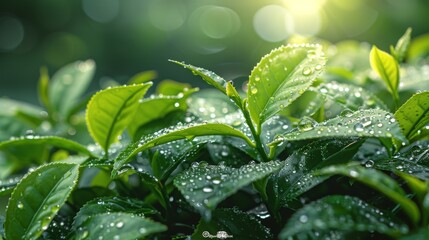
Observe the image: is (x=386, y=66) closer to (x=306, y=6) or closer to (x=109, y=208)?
(x=109, y=208)

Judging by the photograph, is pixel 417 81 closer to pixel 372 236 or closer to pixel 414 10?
pixel 372 236

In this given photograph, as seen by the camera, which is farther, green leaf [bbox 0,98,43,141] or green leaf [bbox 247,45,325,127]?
green leaf [bbox 0,98,43,141]

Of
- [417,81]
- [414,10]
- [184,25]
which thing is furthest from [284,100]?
[184,25]

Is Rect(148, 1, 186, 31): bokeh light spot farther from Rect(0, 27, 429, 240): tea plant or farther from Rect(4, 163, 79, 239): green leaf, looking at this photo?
Rect(4, 163, 79, 239): green leaf

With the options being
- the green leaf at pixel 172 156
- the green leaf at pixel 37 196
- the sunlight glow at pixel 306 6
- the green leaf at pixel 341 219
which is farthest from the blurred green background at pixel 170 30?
the green leaf at pixel 341 219

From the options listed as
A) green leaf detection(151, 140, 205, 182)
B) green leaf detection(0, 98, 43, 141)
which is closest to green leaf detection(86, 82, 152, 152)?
green leaf detection(151, 140, 205, 182)
